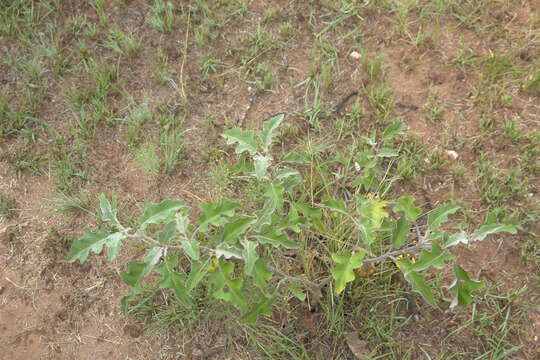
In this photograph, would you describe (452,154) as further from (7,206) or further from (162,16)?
(7,206)

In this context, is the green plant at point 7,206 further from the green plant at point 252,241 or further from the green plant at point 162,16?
the green plant at point 162,16

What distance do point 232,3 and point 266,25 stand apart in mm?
287

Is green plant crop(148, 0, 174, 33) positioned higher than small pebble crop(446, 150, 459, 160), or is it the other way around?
green plant crop(148, 0, 174, 33)

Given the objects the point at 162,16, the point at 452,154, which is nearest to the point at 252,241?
the point at 452,154

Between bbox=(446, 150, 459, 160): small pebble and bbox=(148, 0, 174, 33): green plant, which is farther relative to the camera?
bbox=(148, 0, 174, 33): green plant

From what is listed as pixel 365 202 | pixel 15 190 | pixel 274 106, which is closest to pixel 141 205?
pixel 15 190

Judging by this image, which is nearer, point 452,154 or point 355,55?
point 452,154

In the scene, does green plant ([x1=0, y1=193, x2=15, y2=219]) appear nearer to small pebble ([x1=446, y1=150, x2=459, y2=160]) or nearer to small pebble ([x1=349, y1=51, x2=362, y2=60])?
small pebble ([x1=349, y1=51, x2=362, y2=60])

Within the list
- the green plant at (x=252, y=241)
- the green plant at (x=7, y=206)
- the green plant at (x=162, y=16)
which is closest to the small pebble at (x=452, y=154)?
the green plant at (x=252, y=241)

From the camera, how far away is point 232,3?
3197 millimetres

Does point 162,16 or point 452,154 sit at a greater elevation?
point 162,16

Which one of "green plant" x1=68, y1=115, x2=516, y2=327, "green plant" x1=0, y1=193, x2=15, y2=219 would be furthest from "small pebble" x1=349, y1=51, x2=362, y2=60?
"green plant" x1=0, y1=193, x2=15, y2=219

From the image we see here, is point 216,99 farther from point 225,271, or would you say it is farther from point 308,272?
point 225,271

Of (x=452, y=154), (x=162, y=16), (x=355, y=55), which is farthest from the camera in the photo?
(x=162, y=16)
